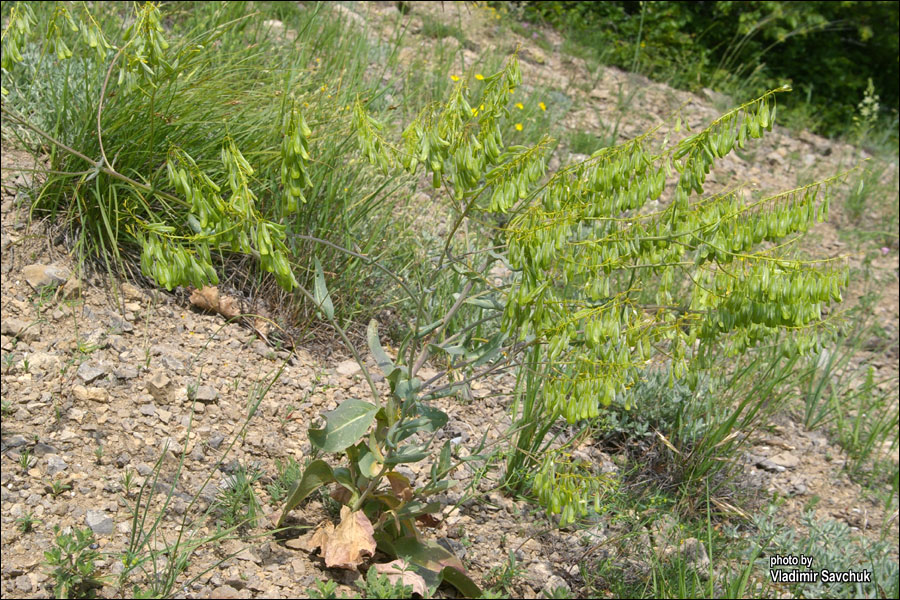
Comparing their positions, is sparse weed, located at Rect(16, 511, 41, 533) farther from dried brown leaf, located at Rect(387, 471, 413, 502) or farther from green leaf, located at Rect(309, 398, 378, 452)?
dried brown leaf, located at Rect(387, 471, 413, 502)

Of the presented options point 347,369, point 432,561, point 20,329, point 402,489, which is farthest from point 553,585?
point 20,329

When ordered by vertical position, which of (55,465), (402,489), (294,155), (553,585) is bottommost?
(553,585)

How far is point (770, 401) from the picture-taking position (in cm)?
396

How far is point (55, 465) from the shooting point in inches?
104

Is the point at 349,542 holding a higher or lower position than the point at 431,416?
lower

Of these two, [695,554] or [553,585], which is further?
[695,554]

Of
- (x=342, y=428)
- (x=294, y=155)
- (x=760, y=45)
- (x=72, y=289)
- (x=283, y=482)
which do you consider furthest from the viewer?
(x=760, y=45)

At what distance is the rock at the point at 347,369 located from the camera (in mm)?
3506

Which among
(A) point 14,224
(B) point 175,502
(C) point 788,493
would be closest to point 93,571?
(B) point 175,502

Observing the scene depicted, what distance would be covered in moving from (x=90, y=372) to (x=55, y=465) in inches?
17.6

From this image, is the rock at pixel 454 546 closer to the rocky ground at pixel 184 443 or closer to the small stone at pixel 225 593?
the rocky ground at pixel 184 443

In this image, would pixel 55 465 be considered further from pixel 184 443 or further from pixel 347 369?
pixel 347 369

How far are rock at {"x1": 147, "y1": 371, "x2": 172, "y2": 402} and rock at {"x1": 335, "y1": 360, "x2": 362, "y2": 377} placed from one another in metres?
0.75

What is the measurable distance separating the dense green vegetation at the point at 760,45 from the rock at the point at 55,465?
20.2 ft
